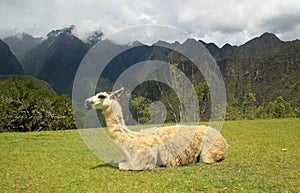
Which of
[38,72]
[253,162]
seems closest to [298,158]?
[253,162]

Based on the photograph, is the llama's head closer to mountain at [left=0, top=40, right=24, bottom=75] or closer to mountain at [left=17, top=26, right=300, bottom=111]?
mountain at [left=17, top=26, right=300, bottom=111]

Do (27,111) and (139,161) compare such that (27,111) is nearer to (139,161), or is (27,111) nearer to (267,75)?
(139,161)

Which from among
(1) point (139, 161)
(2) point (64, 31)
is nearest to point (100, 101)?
(1) point (139, 161)

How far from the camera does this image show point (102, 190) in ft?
17.8

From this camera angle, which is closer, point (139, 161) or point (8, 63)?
point (139, 161)

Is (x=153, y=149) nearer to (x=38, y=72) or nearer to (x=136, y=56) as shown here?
(x=136, y=56)

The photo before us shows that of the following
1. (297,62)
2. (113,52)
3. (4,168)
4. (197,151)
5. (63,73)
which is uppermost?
(297,62)

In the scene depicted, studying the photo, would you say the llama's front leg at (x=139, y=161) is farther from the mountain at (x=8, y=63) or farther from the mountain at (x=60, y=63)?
the mountain at (x=8, y=63)

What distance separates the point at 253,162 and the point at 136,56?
21.9 ft

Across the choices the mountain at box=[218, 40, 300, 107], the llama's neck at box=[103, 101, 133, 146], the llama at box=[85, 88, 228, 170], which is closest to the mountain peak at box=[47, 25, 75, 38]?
the llama at box=[85, 88, 228, 170]

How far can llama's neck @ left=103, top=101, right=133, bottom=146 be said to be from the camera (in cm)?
700

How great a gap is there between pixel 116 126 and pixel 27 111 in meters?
32.9

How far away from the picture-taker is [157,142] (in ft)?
24.7

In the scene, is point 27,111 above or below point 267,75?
below
